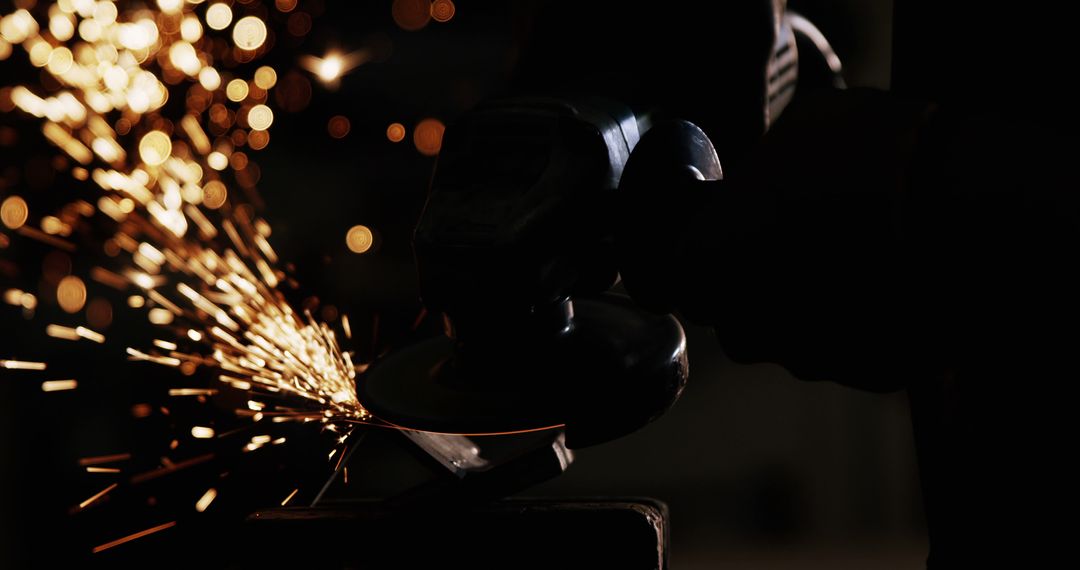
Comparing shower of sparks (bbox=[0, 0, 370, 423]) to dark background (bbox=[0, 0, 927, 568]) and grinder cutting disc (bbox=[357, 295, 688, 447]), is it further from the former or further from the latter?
grinder cutting disc (bbox=[357, 295, 688, 447])

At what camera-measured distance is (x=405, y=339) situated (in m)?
2.50

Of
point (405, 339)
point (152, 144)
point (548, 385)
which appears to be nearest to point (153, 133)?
point (152, 144)

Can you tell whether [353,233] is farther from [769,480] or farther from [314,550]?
[314,550]

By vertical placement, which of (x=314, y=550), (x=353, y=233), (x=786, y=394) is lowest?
(x=786, y=394)

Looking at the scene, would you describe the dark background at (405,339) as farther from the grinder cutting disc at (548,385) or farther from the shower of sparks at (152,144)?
the grinder cutting disc at (548,385)

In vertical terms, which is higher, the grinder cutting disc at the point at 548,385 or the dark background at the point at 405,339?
the grinder cutting disc at the point at 548,385

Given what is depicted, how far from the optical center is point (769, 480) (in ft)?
8.80

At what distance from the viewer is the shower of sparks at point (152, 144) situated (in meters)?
2.32

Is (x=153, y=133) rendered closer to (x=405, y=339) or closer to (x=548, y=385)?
(x=405, y=339)

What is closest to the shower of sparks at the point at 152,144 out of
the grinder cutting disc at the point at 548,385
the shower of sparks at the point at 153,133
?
the shower of sparks at the point at 153,133

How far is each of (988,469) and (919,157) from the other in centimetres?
26

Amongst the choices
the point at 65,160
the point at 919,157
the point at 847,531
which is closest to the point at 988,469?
the point at 919,157

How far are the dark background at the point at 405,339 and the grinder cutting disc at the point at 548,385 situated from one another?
5.45 feet

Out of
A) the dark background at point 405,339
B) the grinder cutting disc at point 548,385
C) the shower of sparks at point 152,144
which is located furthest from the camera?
the dark background at point 405,339
